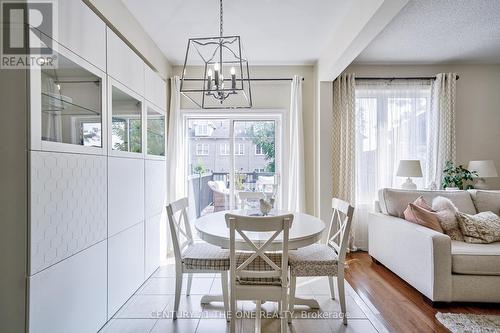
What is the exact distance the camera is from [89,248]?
1.81 metres

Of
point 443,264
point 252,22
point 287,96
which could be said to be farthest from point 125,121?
point 443,264

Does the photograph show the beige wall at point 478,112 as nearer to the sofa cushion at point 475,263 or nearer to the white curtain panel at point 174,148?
the sofa cushion at point 475,263

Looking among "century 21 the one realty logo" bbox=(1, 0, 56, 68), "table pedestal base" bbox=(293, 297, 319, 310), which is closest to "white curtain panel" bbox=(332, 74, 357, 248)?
"table pedestal base" bbox=(293, 297, 319, 310)

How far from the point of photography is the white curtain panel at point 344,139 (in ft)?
12.2

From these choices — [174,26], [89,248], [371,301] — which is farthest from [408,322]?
[174,26]

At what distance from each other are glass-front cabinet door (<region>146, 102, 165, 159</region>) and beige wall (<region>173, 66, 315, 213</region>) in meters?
Result: 0.56

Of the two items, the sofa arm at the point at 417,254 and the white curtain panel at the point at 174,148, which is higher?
the white curtain panel at the point at 174,148

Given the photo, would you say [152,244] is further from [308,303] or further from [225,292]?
[308,303]

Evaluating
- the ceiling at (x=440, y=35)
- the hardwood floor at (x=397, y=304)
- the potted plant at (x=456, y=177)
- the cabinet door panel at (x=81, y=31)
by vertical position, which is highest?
the ceiling at (x=440, y=35)

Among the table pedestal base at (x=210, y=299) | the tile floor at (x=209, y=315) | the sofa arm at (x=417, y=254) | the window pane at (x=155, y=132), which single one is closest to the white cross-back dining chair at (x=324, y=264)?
the tile floor at (x=209, y=315)

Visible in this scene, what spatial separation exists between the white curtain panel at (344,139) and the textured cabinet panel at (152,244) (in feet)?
8.15

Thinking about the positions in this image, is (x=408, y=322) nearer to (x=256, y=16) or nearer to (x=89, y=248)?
(x=89, y=248)

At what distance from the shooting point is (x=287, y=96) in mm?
3846

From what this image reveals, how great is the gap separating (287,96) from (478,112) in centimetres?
279
